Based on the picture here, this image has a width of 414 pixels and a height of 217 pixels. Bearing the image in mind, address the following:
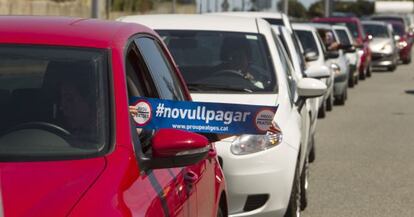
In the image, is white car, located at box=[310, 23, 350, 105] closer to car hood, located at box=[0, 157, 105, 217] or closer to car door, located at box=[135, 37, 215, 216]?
car door, located at box=[135, 37, 215, 216]

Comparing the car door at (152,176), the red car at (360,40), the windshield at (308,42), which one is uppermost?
the car door at (152,176)

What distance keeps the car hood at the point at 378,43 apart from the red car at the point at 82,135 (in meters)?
31.2

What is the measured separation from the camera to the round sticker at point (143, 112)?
15.8 feet

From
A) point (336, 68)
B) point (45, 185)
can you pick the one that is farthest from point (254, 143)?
point (336, 68)

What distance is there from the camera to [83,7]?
1332 inches

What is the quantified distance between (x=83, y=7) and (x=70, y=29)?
95.9ft

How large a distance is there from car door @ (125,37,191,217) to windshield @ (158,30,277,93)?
3.43 meters

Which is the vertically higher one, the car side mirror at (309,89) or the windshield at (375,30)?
the car side mirror at (309,89)

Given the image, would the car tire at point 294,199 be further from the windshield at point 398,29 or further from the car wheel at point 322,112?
the windshield at point 398,29

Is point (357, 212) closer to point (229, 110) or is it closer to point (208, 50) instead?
point (208, 50)

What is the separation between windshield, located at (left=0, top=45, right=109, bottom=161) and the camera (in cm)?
438

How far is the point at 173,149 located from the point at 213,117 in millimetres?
822

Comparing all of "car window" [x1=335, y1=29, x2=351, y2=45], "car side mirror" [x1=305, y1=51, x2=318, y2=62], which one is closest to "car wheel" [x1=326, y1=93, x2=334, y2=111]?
"car side mirror" [x1=305, y1=51, x2=318, y2=62]

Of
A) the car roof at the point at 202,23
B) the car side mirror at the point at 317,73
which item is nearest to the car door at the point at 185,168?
the car roof at the point at 202,23
